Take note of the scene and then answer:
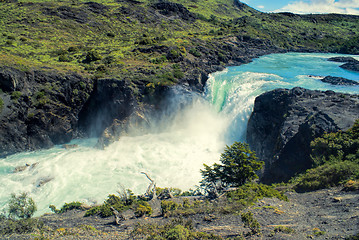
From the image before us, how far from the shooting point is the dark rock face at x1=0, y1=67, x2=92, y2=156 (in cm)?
3272

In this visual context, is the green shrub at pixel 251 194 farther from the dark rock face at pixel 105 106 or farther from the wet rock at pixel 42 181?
the dark rock face at pixel 105 106

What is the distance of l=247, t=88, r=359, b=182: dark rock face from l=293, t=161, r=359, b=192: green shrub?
14.3 feet

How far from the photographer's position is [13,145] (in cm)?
3284

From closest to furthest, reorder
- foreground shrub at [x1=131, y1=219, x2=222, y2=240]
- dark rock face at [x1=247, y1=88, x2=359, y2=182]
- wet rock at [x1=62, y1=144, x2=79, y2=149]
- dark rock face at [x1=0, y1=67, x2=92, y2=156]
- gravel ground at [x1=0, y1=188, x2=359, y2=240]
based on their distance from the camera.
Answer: gravel ground at [x1=0, y1=188, x2=359, y2=240] < foreground shrub at [x1=131, y1=219, x2=222, y2=240] < dark rock face at [x1=247, y1=88, x2=359, y2=182] < dark rock face at [x1=0, y1=67, x2=92, y2=156] < wet rock at [x1=62, y1=144, x2=79, y2=149]

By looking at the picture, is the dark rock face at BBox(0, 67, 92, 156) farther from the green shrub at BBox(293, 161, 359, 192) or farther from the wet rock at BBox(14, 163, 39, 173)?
the green shrub at BBox(293, 161, 359, 192)

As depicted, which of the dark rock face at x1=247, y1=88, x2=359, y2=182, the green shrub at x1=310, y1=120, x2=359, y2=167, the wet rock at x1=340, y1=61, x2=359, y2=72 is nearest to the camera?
the green shrub at x1=310, y1=120, x2=359, y2=167

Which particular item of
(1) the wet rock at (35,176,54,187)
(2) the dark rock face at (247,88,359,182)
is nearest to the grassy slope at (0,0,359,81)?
(1) the wet rock at (35,176,54,187)

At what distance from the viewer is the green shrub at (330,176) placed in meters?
17.9

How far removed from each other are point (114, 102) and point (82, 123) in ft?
20.2

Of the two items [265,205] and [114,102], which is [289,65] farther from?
[265,205]

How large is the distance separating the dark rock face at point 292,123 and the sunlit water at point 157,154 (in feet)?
17.3

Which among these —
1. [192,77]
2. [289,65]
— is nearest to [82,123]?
[192,77]

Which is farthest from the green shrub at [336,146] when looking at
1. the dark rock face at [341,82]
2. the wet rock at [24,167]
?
the wet rock at [24,167]

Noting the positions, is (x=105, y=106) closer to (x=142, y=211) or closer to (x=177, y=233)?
(x=142, y=211)
